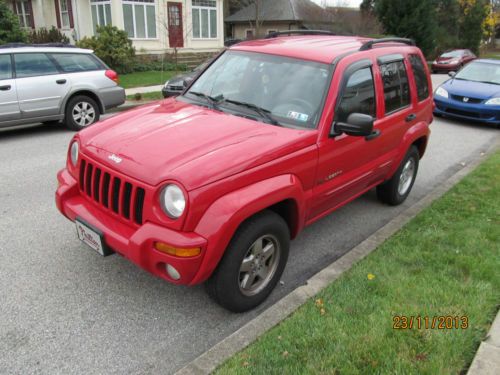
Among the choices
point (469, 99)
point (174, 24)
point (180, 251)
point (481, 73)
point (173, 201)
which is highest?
point (174, 24)

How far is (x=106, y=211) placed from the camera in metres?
3.21

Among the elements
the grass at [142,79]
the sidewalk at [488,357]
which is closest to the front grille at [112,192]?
the sidewalk at [488,357]

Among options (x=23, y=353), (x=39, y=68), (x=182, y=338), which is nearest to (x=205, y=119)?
(x=182, y=338)

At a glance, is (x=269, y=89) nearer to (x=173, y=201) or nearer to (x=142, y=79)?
(x=173, y=201)

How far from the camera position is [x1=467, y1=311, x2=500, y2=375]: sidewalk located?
265cm

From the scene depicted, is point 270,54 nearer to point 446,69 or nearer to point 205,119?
point 205,119

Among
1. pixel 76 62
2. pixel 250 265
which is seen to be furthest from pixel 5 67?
pixel 250 265

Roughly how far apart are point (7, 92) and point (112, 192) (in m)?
6.08

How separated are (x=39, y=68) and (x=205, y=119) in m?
6.21

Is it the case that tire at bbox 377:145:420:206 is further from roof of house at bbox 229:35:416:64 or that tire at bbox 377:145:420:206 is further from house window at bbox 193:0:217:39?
house window at bbox 193:0:217:39

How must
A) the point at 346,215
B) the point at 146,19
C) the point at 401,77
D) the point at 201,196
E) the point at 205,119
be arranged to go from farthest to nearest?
1. the point at 146,19
2. the point at 346,215
3. the point at 401,77
4. the point at 205,119
5. the point at 201,196

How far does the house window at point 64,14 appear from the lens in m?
23.0

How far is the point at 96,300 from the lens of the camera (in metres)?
3.45

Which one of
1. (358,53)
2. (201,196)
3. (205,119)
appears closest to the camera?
(201,196)
